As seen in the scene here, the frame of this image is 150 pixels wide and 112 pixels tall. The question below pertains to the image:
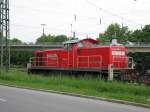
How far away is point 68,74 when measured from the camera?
31016 millimetres

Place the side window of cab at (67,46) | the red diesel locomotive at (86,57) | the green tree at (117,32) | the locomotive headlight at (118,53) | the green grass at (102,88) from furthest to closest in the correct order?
the green tree at (117,32) < the side window of cab at (67,46) < the locomotive headlight at (118,53) < the red diesel locomotive at (86,57) < the green grass at (102,88)

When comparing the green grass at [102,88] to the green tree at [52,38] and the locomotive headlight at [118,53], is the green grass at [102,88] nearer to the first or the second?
the locomotive headlight at [118,53]

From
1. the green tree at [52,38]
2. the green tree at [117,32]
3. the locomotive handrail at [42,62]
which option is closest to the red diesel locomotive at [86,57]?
the locomotive handrail at [42,62]

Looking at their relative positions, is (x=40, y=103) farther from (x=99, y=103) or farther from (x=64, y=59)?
(x=64, y=59)

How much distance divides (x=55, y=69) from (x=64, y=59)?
145cm

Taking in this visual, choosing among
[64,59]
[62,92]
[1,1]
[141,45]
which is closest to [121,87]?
[62,92]

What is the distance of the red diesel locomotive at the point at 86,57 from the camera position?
1106 inches

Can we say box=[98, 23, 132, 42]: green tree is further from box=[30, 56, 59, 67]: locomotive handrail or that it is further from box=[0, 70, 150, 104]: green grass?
box=[0, 70, 150, 104]: green grass

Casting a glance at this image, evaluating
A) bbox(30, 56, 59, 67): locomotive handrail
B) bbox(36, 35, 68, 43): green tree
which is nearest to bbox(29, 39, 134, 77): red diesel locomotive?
bbox(30, 56, 59, 67): locomotive handrail

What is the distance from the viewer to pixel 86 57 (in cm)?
2964

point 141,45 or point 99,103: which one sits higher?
point 141,45

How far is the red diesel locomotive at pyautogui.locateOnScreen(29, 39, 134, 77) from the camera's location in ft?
92.2

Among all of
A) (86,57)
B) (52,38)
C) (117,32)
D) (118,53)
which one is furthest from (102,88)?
(52,38)

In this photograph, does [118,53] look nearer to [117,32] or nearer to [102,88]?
[102,88]
